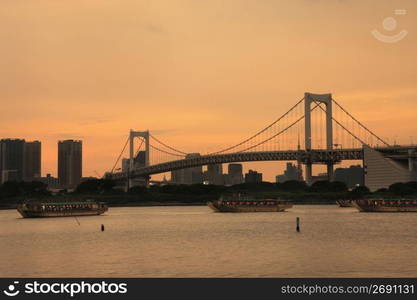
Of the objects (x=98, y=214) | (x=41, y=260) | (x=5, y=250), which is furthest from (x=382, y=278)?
(x=98, y=214)

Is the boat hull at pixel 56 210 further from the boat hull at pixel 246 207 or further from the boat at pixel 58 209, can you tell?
the boat hull at pixel 246 207

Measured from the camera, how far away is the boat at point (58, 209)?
86.4m

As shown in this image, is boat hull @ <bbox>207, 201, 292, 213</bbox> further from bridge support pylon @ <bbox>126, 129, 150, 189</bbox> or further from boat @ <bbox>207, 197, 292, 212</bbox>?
bridge support pylon @ <bbox>126, 129, 150, 189</bbox>

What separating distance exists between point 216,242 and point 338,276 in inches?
640

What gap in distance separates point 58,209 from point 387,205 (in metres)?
41.1

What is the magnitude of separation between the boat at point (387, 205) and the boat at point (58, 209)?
111ft

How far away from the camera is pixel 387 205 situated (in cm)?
8819

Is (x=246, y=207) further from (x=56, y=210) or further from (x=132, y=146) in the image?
(x=132, y=146)

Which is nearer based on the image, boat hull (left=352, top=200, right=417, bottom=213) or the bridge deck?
boat hull (left=352, top=200, right=417, bottom=213)

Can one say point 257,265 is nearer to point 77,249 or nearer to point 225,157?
point 77,249

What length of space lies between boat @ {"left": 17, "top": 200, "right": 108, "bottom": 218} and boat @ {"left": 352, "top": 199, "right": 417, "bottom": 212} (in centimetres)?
3379

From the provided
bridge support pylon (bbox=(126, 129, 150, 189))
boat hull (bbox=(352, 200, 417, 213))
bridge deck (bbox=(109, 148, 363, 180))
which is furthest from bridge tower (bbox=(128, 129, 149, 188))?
boat hull (bbox=(352, 200, 417, 213))

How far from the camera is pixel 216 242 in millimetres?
44031

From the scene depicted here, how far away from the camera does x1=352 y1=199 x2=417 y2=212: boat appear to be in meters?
88.3
